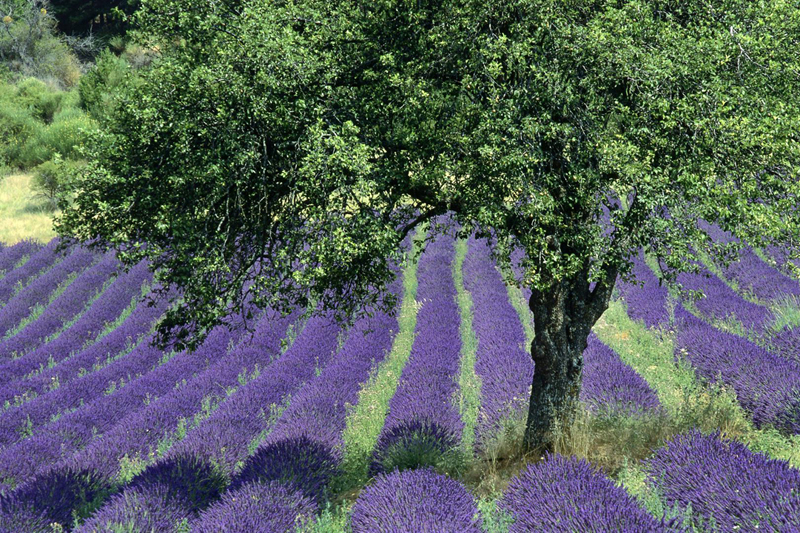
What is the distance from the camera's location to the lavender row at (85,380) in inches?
433

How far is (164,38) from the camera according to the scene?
7684 millimetres

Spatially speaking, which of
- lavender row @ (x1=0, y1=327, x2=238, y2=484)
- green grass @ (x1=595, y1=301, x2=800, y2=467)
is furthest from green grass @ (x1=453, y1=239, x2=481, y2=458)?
lavender row @ (x1=0, y1=327, x2=238, y2=484)

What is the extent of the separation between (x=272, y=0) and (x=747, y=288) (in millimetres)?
12616

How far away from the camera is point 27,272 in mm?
21719

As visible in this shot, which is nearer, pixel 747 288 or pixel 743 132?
pixel 743 132

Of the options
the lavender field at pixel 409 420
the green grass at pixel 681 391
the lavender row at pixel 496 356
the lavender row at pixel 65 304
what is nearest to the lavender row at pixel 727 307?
the lavender field at pixel 409 420

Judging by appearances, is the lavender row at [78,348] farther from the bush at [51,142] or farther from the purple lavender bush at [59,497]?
the bush at [51,142]

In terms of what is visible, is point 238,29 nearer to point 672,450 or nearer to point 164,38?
point 164,38

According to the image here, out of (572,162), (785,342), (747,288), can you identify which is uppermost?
(572,162)

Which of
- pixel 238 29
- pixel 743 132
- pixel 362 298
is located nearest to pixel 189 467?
pixel 362 298

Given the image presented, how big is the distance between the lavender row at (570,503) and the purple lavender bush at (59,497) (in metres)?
4.41

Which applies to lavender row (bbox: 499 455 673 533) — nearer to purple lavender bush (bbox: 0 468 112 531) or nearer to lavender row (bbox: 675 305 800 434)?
lavender row (bbox: 675 305 800 434)

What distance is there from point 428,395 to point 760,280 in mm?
9282

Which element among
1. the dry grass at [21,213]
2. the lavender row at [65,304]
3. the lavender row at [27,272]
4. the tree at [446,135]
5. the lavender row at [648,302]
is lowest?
the dry grass at [21,213]
